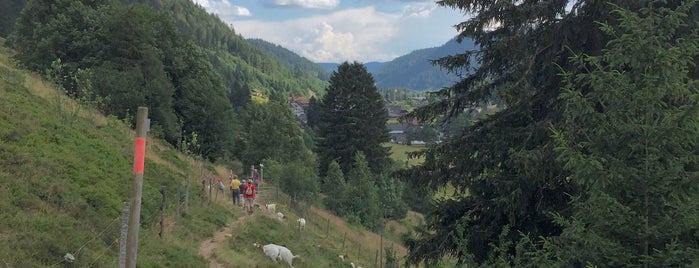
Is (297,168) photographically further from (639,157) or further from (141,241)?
(639,157)

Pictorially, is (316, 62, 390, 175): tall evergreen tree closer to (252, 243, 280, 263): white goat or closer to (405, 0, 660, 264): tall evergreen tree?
(252, 243, 280, 263): white goat

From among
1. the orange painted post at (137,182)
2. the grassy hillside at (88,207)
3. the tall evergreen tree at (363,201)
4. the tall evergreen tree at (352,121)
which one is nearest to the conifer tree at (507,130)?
the orange painted post at (137,182)

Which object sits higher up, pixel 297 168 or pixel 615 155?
pixel 615 155

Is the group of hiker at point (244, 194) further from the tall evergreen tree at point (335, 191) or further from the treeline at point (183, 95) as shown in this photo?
the tall evergreen tree at point (335, 191)

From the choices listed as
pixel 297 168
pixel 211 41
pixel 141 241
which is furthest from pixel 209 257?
pixel 211 41

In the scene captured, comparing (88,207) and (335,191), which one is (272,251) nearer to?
(88,207)

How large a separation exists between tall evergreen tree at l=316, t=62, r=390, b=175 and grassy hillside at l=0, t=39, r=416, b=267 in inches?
930

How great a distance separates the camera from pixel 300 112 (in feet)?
573

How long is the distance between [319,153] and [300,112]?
12957 centimetres

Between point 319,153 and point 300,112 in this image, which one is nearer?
point 319,153

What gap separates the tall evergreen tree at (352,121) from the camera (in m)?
44.6

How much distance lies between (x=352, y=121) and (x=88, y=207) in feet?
115

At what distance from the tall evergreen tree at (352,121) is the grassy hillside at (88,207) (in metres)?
23.6

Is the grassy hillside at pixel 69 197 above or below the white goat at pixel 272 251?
above
